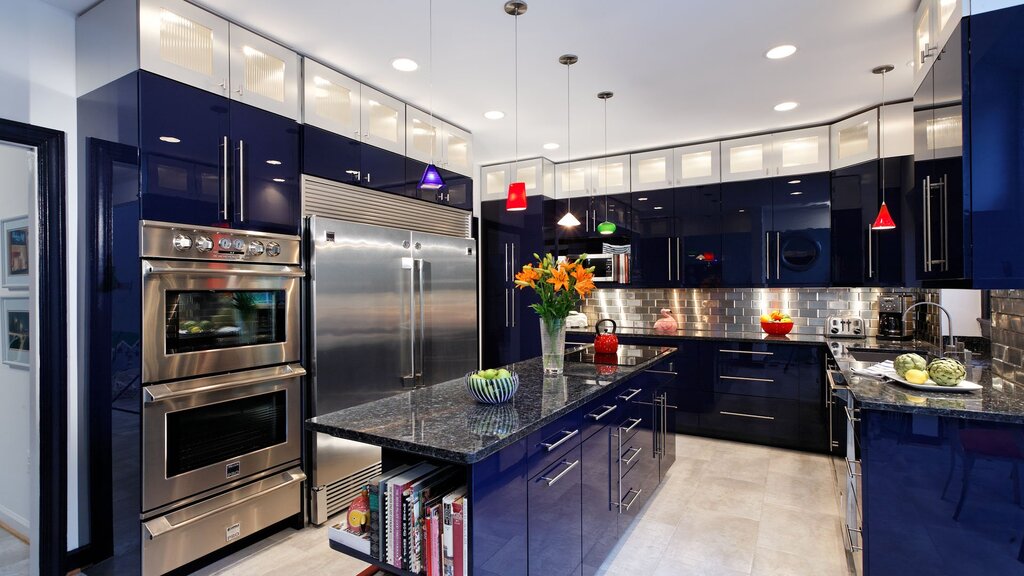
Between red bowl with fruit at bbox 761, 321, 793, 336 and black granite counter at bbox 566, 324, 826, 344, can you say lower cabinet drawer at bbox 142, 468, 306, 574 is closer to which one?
black granite counter at bbox 566, 324, 826, 344

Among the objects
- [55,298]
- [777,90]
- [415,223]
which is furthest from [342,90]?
[777,90]

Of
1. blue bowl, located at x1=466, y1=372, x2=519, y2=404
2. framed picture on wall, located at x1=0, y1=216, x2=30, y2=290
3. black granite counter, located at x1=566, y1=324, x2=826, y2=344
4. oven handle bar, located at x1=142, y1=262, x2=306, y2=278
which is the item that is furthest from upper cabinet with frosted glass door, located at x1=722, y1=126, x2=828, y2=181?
framed picture on wall, located at x1=0, y1=216, x2=30, y2=290

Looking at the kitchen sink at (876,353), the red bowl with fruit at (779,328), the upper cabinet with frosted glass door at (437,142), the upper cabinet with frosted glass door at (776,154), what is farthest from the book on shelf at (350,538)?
the upper cabinet with frosted glass door at (776,154)

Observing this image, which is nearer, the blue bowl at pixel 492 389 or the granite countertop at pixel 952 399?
the granite countertop at pixel 952 399

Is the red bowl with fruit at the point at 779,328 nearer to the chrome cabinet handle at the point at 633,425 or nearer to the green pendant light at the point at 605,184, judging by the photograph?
the green pendant light at the point at 605,184

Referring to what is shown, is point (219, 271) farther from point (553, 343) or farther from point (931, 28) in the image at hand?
point (931, 28)

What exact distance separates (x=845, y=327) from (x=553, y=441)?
12.8 ft

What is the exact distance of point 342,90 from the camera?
3391 millimetres

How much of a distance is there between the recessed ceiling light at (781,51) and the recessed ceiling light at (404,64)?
217 centimetres

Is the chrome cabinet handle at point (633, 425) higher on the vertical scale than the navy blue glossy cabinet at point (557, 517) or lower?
higher

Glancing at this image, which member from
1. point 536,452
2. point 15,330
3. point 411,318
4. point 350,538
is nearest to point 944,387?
point 536,452

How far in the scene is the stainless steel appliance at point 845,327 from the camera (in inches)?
182

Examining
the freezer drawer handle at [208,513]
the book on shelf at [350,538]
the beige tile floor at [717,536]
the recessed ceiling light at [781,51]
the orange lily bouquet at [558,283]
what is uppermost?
the recessed ceiling light at [781,51]

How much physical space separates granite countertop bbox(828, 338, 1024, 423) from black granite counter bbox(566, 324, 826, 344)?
1.78 m
